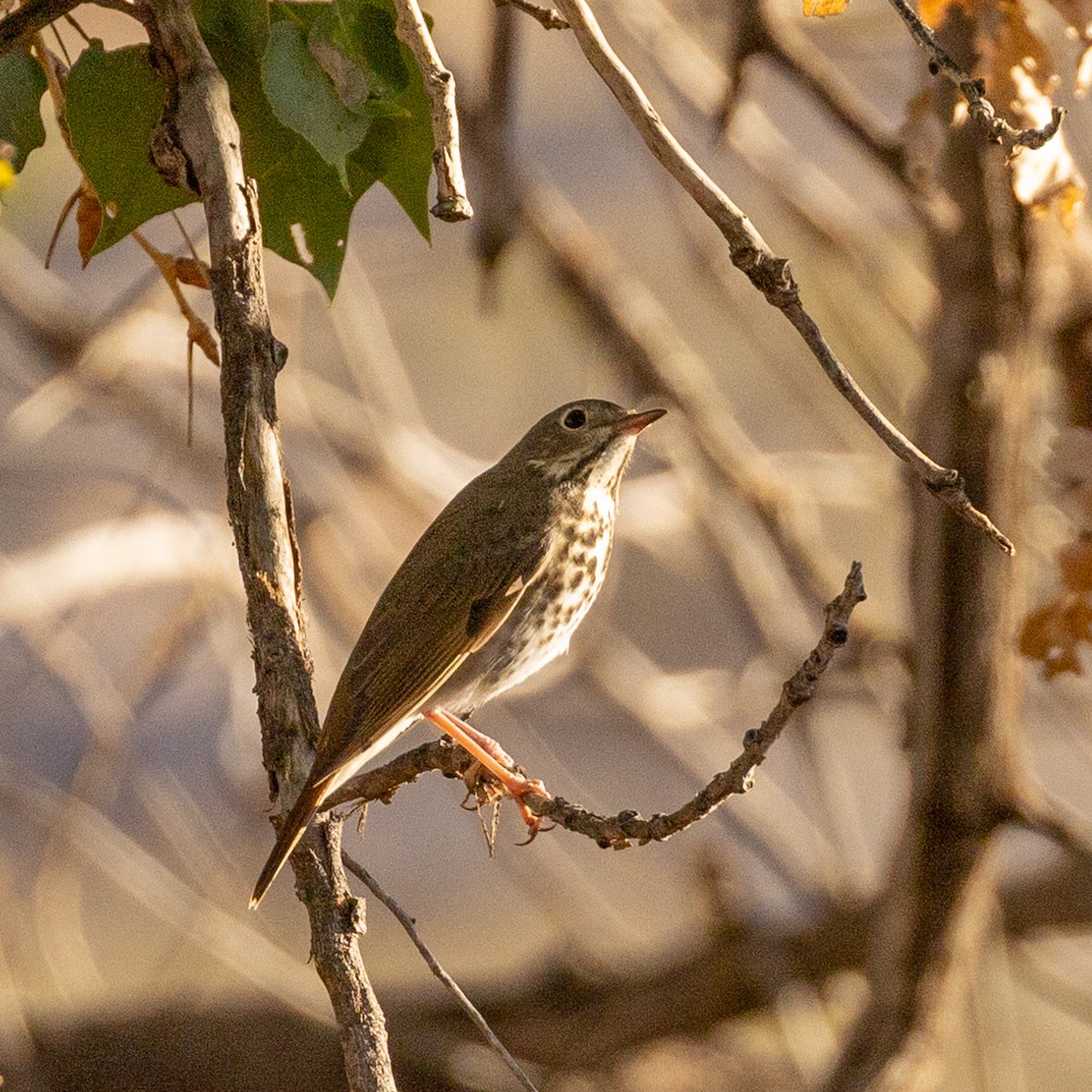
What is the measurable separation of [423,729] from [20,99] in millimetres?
4818

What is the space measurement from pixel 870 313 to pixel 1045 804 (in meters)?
2.97

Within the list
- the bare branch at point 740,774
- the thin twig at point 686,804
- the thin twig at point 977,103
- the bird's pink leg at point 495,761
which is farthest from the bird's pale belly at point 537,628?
the thin twig at point 977,103

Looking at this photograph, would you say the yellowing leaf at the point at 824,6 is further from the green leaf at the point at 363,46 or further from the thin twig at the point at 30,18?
the thin twig at the point at 30,18

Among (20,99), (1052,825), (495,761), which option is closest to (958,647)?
(1052,825)

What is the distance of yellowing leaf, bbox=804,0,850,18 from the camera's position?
1.94 metres

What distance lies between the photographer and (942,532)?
4164 millimetres

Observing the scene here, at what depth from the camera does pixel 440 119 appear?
1.75 metres

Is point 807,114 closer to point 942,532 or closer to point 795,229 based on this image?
point 795,229

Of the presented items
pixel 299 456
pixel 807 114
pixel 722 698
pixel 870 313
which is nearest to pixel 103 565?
pixel 299 456

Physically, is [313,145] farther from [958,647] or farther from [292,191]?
[958,647]

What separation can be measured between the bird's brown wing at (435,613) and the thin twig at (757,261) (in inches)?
44.2

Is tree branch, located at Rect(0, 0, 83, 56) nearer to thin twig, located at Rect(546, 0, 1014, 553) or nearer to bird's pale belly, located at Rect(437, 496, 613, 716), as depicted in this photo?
thin twig, located at Rect(546, 0, 1014, 553)

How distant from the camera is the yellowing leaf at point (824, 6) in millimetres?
1941

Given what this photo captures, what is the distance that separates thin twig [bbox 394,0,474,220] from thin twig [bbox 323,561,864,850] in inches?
21.7
